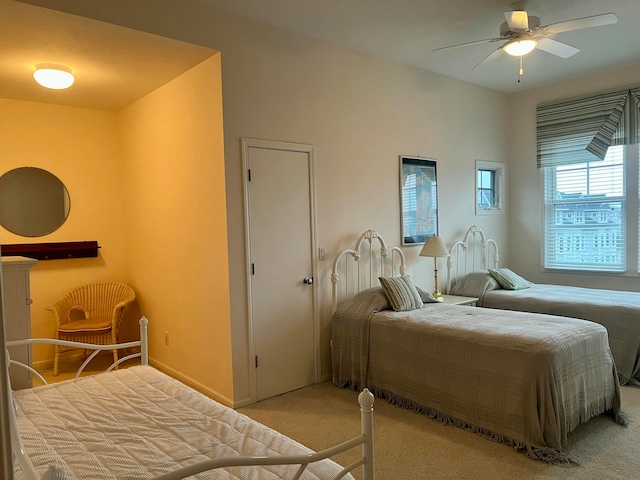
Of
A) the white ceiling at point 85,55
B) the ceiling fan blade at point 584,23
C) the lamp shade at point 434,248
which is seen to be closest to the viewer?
the white ceiling at point 85,55

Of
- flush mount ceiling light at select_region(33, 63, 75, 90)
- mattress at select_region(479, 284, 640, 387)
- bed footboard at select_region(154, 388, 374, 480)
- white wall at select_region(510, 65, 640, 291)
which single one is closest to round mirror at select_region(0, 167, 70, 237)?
flush mount ceiling light at select_region(33, 63, 75, 90)

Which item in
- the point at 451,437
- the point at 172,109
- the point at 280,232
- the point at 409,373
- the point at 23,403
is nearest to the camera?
the point at 23,403

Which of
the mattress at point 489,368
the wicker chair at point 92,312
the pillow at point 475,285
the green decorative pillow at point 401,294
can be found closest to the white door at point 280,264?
the mattress at point 489,368

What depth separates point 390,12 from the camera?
11.6 feet

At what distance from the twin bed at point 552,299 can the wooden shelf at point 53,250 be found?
150 inches

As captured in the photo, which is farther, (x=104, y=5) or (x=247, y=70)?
(x=247, y=70)

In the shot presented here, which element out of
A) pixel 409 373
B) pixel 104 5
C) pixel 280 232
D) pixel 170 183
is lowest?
pixel 409 373

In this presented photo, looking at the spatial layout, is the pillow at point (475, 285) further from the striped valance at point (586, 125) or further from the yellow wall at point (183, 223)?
the yellow wall at point (183, 223)

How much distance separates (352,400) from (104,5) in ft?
10.6

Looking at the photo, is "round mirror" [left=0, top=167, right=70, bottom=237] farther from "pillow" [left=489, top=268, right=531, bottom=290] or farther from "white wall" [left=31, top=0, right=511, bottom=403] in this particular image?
"pillow" [left=489, top=268, right=531, bottom=290]

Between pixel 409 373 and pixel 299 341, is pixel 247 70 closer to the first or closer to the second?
pixel 299 341

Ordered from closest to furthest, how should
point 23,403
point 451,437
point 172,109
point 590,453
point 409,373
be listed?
point 23,403 < point 590,453 < point 451,437 < point 409,373 < point 172,109

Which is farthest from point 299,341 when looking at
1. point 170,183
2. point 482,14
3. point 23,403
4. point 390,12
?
point 482,14

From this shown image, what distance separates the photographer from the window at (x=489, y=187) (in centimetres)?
564
